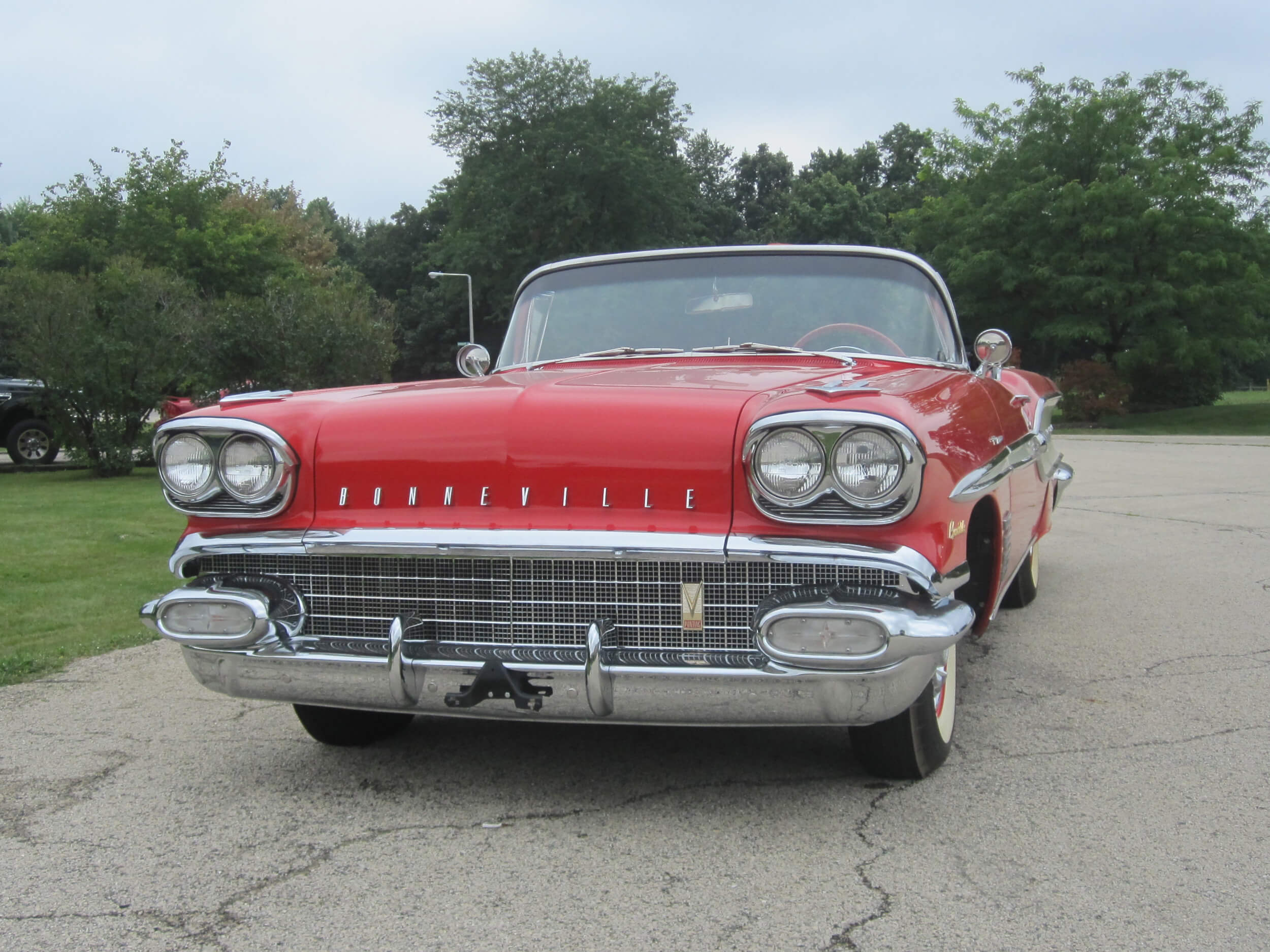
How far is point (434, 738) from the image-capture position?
147 inches

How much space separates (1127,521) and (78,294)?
1179 cm

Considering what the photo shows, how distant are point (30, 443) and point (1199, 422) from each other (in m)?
22.3

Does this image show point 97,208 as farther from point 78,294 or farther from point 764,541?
point 764,541

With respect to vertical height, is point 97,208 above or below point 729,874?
above

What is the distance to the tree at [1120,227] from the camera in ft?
83.7

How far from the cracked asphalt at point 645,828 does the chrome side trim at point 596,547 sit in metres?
0.65

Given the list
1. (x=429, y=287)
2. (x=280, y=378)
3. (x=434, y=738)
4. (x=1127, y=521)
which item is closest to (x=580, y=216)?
(x=429, y=287)

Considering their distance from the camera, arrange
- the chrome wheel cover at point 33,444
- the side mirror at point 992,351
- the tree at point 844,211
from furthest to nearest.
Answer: the tree at point 844,211
the chrome wheel cover at point 33,444
the side mirror at point 992,351

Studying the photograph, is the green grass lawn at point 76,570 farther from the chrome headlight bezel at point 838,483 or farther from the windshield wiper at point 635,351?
the chrome headlight bezel at point 838,483

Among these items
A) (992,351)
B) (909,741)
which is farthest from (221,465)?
(992,351)

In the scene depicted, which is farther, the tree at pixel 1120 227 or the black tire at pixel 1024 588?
the tree at pixel 1120 227

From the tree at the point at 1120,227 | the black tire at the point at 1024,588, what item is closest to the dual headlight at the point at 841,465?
the black tire at the point at 1024,588

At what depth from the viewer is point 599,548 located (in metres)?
2.79

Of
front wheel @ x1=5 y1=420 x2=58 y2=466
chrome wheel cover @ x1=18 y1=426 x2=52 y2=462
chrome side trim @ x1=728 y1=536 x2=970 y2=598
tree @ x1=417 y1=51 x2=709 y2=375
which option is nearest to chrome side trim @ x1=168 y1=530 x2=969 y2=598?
chrome side trim @ x1=728 y1=536 x2=970 y2=598
